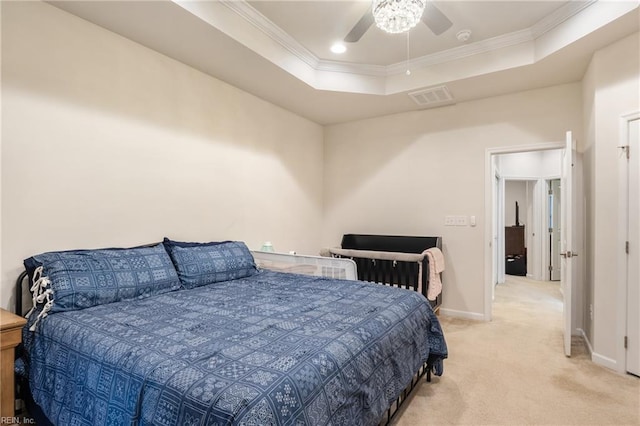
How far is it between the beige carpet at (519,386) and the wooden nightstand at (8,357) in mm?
2109

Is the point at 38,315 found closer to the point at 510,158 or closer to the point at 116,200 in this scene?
the point at 116,200

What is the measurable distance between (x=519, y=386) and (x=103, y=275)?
3.00 m

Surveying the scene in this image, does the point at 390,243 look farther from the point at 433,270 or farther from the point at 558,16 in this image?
the point at 558,16

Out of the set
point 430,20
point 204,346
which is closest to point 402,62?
point 430,20

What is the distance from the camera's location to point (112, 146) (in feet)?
8.50

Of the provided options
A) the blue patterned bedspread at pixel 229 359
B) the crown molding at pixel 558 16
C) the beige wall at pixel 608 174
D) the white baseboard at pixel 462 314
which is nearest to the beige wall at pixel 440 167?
the white baseboard at pixel 462 314

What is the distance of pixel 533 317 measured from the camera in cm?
407

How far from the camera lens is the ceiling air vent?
12.2 ft

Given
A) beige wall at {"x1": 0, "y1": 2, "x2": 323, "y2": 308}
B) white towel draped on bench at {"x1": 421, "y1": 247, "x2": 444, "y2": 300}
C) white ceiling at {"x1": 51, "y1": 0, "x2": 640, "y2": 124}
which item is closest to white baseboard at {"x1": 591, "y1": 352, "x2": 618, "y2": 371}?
white towel draped on bench at {"x1": 421, "y1": 247, "x2": 444, "y2": 300}

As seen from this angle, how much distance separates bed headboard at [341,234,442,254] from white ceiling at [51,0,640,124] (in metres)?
1.77

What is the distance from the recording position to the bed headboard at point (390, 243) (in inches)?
167

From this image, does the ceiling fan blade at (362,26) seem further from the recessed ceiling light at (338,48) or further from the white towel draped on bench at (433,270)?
the white towel draped on bench at (433,270)

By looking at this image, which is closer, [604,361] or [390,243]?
[604,361]

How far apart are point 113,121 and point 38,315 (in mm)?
1511
